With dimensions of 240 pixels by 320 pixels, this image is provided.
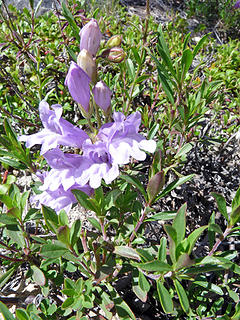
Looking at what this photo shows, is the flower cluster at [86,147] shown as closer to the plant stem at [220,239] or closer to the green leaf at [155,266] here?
the green leaf at [155,266]

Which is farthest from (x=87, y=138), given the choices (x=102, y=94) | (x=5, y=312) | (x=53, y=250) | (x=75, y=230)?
(x=5, y=312)

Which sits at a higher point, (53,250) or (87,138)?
(87,138)

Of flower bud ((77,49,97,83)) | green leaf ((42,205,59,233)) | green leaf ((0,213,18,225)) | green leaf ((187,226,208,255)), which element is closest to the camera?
green leaf ((187,226,208,255))

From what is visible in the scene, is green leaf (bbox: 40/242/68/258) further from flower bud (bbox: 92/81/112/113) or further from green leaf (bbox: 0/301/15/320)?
flower bud (bbox: 92/81/112/113)

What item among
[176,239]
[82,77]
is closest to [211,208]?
[176,239]

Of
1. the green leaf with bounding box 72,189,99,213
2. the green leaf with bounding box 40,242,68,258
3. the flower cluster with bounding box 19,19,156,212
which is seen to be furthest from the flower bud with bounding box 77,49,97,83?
the green leaf with bounding box 40,242,68,258

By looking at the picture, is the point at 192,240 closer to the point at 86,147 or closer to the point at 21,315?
the point at 86,147

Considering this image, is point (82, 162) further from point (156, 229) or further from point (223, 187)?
→ point (223, 187)
